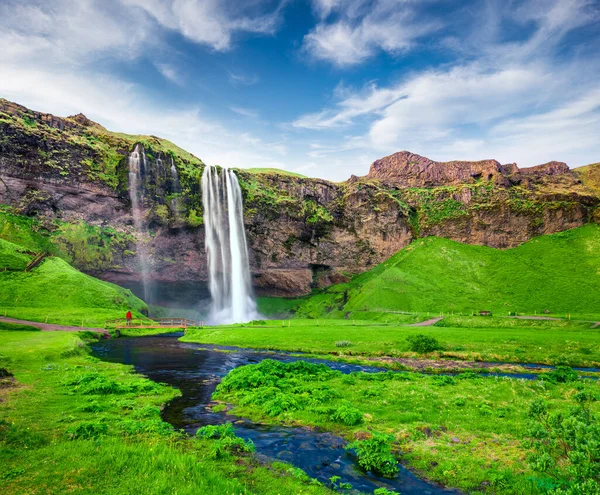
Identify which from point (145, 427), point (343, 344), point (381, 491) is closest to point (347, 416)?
point (381, 491)

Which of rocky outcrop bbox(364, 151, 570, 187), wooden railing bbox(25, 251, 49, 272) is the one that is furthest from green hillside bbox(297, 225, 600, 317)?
wooden railing bbox(25, 251, 49, 272)

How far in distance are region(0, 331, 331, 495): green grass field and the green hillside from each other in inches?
3210

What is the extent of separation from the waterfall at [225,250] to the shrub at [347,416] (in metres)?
91.7

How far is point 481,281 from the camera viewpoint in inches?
4186

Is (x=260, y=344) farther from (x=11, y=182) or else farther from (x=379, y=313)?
(x=11, y=182)

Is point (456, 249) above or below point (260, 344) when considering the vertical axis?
above

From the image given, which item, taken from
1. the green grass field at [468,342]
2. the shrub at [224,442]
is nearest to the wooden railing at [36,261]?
the green grass field at [468,342]

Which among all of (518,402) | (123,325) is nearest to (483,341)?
(518,402)

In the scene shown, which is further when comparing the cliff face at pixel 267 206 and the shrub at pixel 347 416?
the cliff face at pixel 267 206

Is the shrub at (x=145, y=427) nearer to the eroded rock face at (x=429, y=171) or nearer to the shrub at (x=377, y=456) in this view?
the shrub at (x=377, y=456)

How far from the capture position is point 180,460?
10312 mm

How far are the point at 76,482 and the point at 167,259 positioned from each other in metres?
104

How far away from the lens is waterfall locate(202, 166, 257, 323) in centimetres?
10869

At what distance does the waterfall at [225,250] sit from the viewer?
109 metres
